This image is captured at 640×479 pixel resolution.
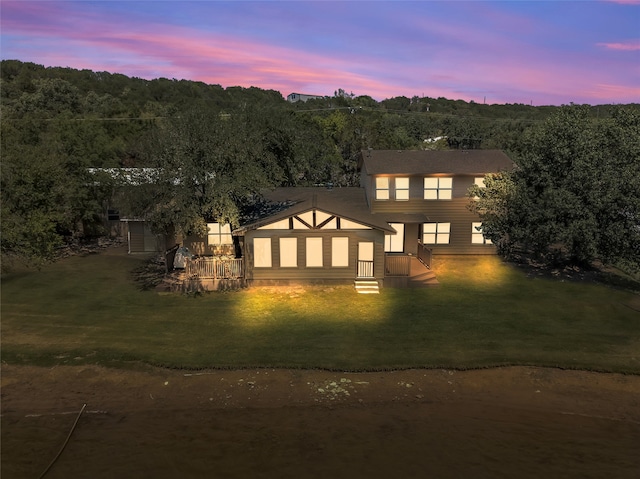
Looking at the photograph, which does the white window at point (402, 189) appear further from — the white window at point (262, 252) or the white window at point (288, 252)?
the white window at point (262, 252)

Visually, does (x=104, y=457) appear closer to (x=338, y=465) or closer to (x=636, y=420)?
(x=338, y=465)

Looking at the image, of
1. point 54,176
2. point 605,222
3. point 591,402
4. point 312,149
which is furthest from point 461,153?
point 54,176

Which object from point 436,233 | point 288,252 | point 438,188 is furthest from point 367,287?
point 438,188

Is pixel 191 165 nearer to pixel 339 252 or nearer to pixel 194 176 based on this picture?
pixel 194 176

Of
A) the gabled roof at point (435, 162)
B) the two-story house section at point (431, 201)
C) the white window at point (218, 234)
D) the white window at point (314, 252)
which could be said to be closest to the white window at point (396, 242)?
the two-story house section at point (431, 201)

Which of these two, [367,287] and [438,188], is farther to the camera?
[438,188]

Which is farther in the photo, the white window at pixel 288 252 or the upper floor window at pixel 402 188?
the upper floor window at pixel 402 188
